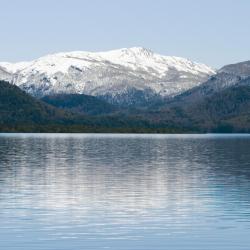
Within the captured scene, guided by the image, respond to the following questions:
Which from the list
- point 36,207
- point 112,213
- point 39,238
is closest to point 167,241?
point 39,238

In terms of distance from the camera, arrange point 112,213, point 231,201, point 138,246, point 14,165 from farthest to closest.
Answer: point 14,165
point 231,201
point 112,213
point 138,246

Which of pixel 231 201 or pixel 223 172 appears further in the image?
pixel 223 172

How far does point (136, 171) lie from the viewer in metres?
134

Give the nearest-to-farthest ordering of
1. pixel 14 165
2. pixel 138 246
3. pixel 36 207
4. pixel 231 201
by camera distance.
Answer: pixel 138 246, pixel 36 207, pixel 231 201, pixel 14 165

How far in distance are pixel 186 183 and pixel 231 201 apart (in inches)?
971

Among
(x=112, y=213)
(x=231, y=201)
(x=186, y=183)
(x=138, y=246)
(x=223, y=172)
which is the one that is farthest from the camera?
(x=223, y=172)

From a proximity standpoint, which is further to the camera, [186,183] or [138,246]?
[186,183]

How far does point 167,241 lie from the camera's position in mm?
58312

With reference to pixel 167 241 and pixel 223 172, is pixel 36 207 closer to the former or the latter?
pixel 167 241

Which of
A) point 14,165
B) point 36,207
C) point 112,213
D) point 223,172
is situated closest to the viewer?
point 112,213

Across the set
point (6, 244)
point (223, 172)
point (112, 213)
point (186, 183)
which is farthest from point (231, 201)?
point (223, 172)

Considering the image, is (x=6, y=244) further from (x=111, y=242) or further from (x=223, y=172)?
(x=223, y=172)

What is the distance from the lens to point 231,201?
276ft

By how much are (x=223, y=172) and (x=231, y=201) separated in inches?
1931
